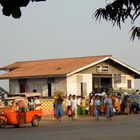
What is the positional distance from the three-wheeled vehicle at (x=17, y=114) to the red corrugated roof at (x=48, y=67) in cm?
1530

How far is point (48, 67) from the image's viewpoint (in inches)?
1810

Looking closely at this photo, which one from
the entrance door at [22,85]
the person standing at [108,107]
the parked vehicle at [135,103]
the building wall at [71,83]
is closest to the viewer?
the person standing at [108,107]

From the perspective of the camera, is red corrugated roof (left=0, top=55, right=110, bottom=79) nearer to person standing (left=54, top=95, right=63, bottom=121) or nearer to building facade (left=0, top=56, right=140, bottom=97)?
building facade (left=0, top=56, right=140, bottom=97)

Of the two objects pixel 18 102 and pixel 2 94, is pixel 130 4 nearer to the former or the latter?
pixel 18 102

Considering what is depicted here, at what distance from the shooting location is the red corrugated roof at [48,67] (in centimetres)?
4305

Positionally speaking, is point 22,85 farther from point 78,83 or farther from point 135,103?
point 135,103

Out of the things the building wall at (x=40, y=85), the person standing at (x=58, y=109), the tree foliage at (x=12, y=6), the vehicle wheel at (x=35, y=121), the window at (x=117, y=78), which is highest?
the window at (x=117, y=78)

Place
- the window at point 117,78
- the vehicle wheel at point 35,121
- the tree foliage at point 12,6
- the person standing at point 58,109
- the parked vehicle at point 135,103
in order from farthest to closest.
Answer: the window at point 117,78
the parked vehicle at point 135,103
the person standing at point 58,109
the vehicle wheel at point 35,121
the tree foliage at point 12,6

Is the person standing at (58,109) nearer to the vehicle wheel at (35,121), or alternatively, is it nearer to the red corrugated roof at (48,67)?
the vehicle wheel at (35,121)

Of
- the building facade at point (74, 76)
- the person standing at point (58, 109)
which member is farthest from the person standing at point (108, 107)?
the building facade at point (74, 76)

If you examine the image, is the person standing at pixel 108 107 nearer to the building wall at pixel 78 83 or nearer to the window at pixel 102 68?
the building wall at pixel 78 83

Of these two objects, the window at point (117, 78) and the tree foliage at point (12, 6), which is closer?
the tree foliage at point (12, 6)

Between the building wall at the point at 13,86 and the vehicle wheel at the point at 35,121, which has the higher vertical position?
the building wall at the point at 13,86

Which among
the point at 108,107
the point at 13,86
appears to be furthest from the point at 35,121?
the point at 13,86
